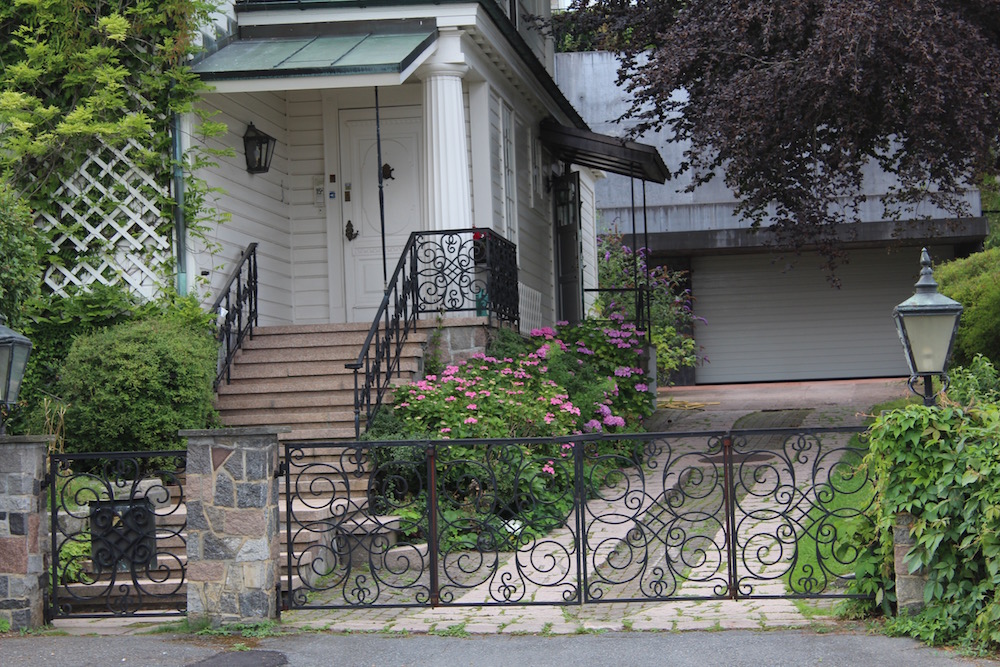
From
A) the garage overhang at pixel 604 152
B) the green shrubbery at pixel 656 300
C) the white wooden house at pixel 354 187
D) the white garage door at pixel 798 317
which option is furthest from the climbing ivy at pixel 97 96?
the white garage door at pixel 798 317

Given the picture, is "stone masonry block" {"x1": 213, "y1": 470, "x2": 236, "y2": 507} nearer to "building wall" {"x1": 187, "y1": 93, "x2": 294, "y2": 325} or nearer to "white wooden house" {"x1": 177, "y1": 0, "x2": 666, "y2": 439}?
"white wooden house" {"x1": 177, "y1": 0, "x2": 666, "y2": 439}

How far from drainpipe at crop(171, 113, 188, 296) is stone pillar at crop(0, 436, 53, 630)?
378cm

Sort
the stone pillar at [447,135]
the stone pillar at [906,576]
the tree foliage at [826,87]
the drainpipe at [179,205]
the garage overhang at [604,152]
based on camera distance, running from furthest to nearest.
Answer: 1. the garage overhang at [604,152]
2. the stone pillar at [447,135]
3. the drainpipe at [179,205]
4. the tree foliage at [826,87]
5. the stone pillar at [906,576]

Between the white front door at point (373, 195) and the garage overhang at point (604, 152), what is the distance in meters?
2.71

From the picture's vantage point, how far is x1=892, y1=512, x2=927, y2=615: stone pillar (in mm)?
6277

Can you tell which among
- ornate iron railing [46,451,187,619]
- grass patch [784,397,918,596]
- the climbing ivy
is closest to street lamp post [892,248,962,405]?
grass patch [784,397,918,596]

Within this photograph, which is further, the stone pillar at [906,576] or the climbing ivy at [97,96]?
A: the climbing ivy at [97,96]

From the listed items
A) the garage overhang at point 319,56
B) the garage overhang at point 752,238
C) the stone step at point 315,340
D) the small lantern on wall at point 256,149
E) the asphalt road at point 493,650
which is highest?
the garage overhang at point 319,56

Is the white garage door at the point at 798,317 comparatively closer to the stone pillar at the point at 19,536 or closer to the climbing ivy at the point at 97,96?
the climbing ivy at the point at 97,96

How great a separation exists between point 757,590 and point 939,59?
5490 mm

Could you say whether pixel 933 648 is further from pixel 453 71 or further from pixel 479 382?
pixel 453 71

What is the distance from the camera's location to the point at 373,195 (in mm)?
12648

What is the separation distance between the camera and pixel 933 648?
235 inches

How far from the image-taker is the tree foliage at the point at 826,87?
34.0 ft
